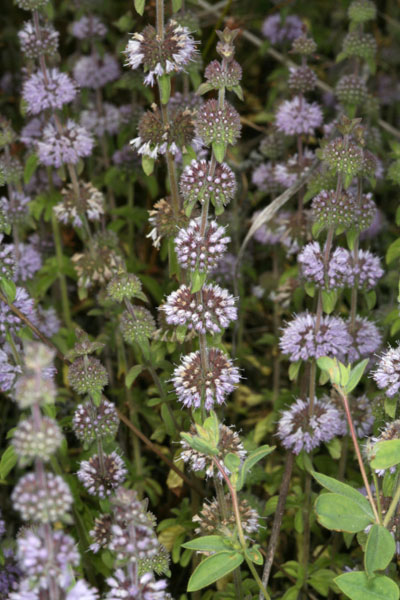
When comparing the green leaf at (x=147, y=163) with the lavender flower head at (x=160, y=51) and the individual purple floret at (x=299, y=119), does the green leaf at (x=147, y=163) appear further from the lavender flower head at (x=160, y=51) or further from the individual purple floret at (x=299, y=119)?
the individual purple floret at (x=299, y=119)

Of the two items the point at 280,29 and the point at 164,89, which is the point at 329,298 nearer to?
the point at 164,89

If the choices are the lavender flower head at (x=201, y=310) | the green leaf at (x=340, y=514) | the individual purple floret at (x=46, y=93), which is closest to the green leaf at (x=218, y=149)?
the lavender flower head at (x=201, y=310)

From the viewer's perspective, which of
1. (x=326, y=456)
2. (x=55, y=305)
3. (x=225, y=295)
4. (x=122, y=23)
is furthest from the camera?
(x=55, y=305)

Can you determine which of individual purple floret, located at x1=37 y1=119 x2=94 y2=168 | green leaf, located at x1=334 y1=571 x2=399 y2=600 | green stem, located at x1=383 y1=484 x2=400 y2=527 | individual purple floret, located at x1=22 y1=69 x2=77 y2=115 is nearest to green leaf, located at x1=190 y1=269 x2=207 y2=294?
green stem, located at x1=383 y1=484 x2=400 y2=527

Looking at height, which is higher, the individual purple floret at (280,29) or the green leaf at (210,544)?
the individual purple floret at (280,29)

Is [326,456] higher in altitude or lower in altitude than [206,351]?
lower

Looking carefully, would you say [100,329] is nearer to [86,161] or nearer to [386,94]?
[86,161]

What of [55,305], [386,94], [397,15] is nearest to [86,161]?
[55,305]

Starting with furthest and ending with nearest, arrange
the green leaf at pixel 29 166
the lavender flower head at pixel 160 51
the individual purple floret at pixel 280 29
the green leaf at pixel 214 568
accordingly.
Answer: the individual purple floret at pixel 280 29, the green leaf at pixel 29 166, the lavender flower head at pixel 160 51, the green leaf at pixel 214 568
